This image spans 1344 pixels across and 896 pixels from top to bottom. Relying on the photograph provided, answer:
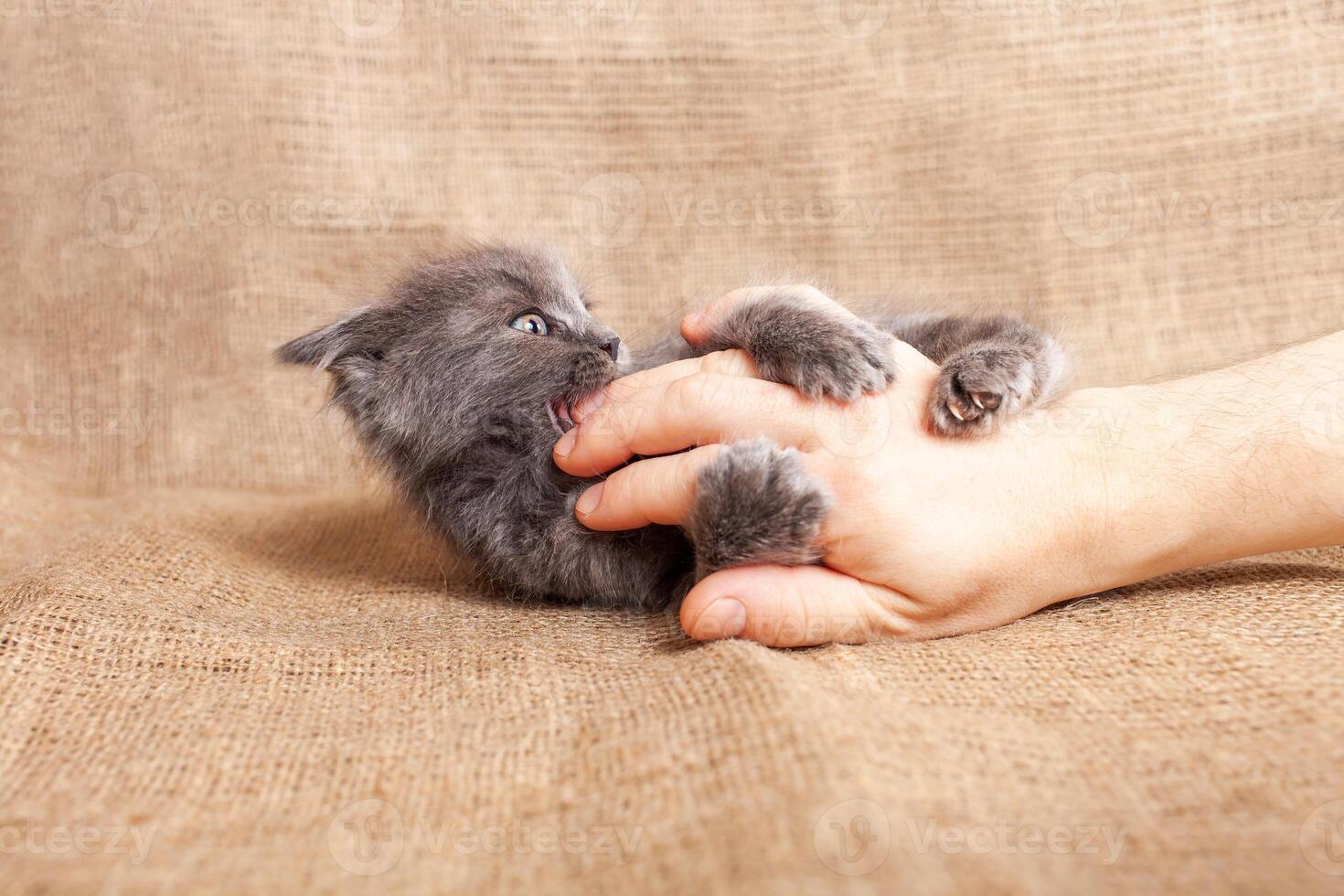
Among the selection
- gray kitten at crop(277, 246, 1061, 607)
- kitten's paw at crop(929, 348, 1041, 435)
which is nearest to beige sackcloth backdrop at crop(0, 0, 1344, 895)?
gray kitten at crop(277, 246, 1061, 607)

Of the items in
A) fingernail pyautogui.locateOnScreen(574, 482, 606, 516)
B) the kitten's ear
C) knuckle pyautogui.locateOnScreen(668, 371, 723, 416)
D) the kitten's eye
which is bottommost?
fingernail pyautogui.locateOnScreen(574, 482, 606, 516)

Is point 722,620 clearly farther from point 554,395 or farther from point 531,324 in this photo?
point 531,324

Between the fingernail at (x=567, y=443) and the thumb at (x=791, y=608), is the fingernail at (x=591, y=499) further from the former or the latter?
the thumb at (x=791, y=608)

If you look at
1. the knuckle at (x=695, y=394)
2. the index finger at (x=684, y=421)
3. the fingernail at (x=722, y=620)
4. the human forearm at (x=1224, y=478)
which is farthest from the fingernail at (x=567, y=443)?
the human forearm at (x=1224, y=478)

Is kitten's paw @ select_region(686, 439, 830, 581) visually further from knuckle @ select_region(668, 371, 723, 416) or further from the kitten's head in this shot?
the kitten's head

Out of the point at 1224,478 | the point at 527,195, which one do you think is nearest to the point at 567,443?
the point at 1224,478
